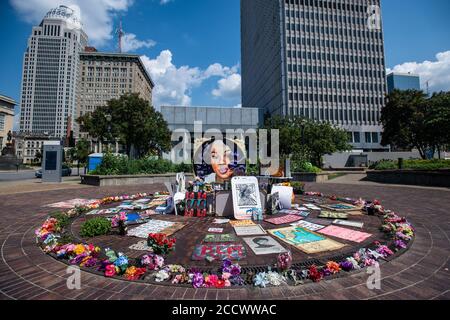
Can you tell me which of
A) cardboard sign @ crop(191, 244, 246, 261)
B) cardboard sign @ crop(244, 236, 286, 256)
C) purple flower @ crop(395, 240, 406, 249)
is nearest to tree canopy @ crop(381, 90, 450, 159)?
purple flower @ crop(395, 240, 406, 249)

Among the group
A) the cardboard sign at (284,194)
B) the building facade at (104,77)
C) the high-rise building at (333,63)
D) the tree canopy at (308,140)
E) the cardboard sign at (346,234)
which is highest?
the building facade at (104,77)

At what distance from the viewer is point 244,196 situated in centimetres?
762

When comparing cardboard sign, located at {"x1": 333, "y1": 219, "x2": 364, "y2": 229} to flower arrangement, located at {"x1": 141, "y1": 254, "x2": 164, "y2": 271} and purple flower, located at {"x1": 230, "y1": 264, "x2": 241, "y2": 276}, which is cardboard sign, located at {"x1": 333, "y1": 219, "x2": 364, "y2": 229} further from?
flower arrangement, located at {"x1": 141, "y1": 254, "x2": 164, "y2": 271}

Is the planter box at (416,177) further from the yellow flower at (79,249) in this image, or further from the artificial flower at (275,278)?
the yellow flower at (79,249)

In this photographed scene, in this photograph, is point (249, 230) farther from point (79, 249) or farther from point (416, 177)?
point (416, 177)

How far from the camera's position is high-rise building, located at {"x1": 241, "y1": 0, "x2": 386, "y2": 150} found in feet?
200

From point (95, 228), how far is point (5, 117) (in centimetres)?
8683

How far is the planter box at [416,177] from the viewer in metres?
15.0

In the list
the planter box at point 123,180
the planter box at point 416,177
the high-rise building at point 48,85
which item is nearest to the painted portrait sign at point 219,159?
the planter box at point 123,180

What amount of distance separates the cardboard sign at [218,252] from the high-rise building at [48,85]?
173m

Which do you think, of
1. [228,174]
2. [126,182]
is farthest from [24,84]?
[228,174]

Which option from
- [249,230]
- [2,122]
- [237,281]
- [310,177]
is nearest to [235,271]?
[237,281]

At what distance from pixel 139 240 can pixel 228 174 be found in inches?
209
